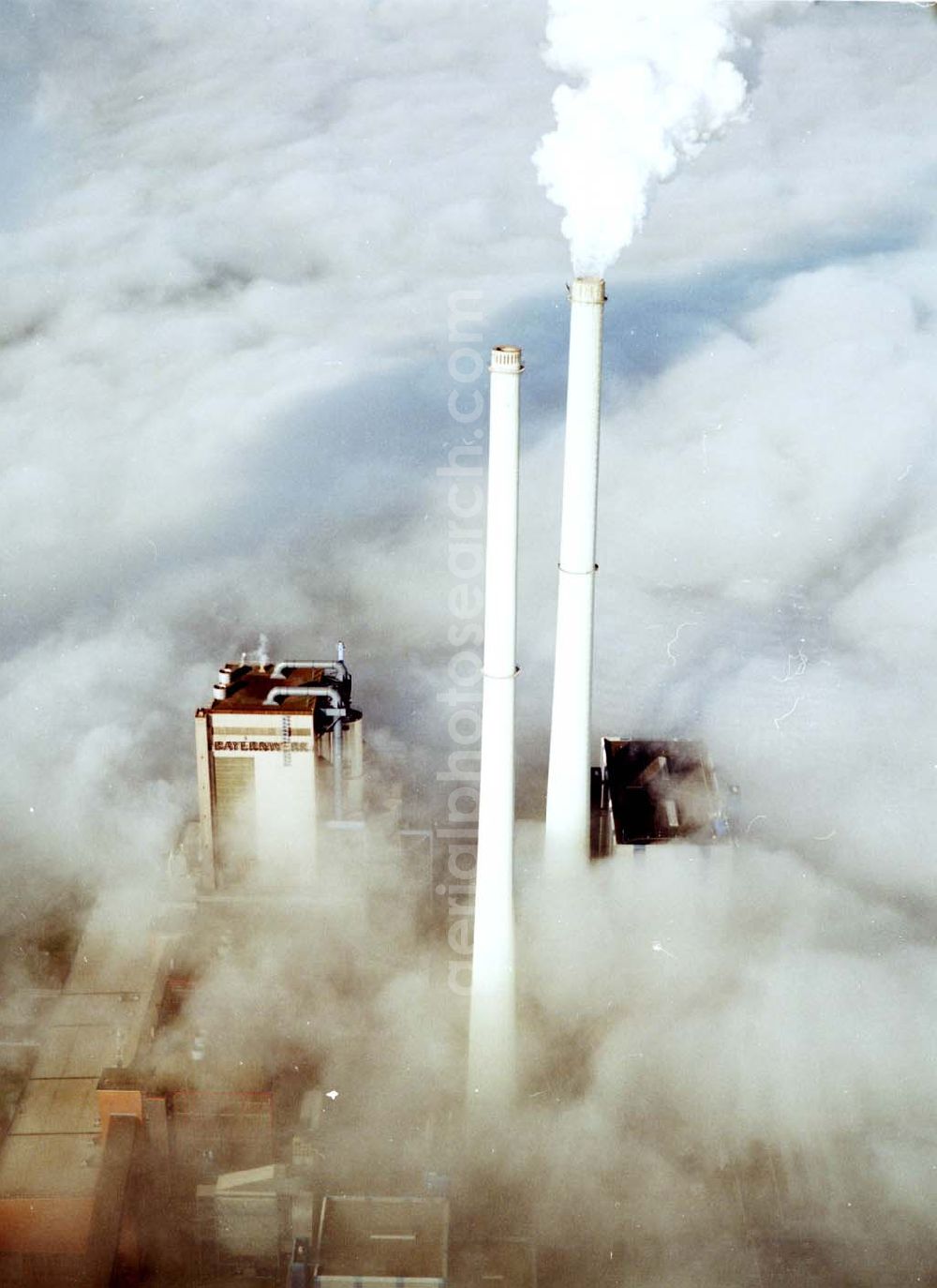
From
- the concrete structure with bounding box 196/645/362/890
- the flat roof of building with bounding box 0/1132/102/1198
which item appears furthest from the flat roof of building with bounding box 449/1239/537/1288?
the concrete structure with bounding box 196/645/362/890

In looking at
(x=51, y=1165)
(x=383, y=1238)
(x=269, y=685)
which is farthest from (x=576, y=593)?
(x=51, y=1165)

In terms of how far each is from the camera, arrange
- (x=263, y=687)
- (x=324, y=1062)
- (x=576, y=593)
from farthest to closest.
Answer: (x=263, y=687), (x=324, y=1062), (x=576, y=593)

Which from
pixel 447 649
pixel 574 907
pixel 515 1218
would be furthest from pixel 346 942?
pixel 447 649

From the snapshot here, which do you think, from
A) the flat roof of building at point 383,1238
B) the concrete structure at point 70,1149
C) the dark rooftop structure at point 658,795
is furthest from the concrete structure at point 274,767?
the flat roof of building at point 383,1238

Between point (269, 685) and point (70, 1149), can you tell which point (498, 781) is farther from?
point (70, 1149)

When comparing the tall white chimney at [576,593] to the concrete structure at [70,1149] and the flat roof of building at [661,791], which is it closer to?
the flat roof of building at [661,791]

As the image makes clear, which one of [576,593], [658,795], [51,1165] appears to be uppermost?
[576,593]
